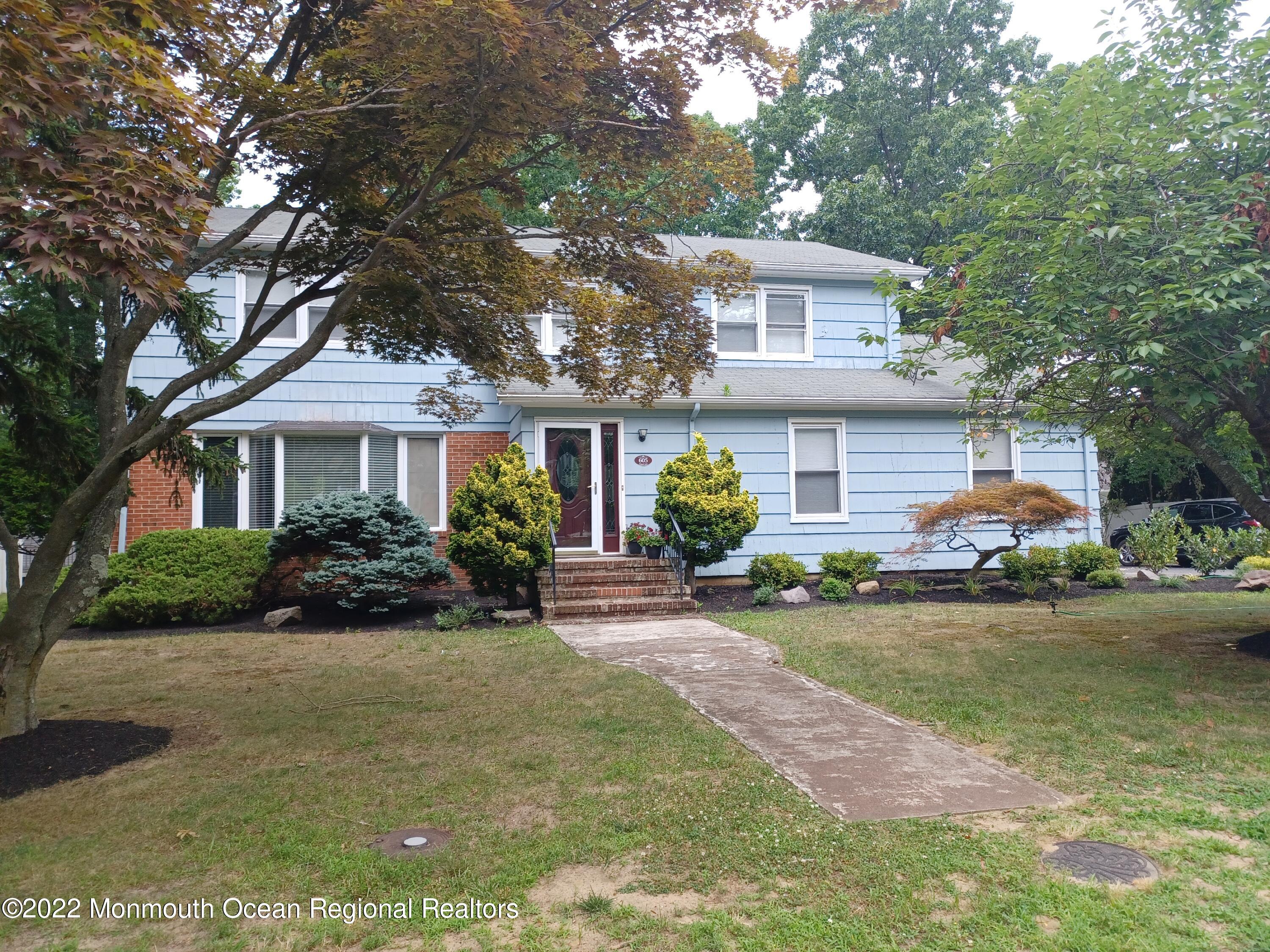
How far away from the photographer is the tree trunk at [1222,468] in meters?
7.73

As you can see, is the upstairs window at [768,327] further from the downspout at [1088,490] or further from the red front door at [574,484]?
the downspout at [1088,490]

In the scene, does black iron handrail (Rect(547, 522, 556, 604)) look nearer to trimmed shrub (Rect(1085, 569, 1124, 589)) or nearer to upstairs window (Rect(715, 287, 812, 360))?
upstairs window (Rect(715, 287, 812, 360))

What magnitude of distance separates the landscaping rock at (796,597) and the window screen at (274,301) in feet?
28.2

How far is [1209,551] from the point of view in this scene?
600 inches

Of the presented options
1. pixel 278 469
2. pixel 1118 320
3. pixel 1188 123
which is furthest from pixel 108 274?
pixel 278 469

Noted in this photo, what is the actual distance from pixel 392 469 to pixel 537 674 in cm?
683

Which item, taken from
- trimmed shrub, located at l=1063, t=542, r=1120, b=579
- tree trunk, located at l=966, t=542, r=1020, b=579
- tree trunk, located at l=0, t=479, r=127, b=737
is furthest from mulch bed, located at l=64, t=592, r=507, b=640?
trimmed shrub, located at l=1063, t=542, r=1120, b=579

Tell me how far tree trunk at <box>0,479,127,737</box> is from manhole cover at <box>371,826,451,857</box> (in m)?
3.12

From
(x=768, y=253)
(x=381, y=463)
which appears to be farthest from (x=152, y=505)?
(x=768, y=253)

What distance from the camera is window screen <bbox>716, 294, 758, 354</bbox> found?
47.8 feet

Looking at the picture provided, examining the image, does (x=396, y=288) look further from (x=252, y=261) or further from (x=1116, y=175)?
(x=1116, y=175)

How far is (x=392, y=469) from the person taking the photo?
44.1ft

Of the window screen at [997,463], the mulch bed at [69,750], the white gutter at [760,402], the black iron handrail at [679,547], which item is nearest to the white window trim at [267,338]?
the white gutter at [760,402]

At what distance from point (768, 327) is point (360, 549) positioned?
312 inches
